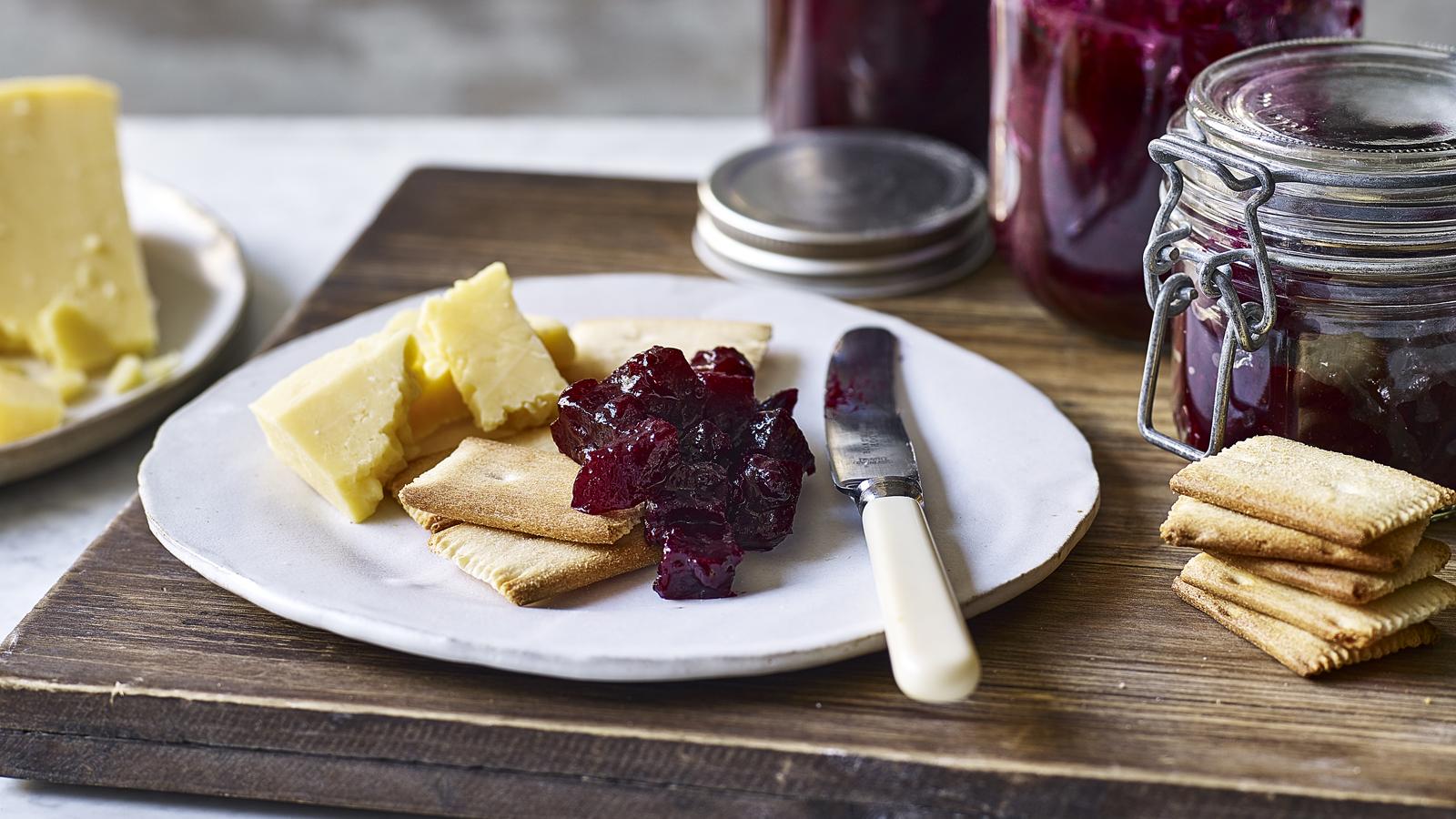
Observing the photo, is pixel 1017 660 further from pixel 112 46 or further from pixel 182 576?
pixel 112 46

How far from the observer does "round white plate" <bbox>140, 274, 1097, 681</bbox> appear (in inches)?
43.9

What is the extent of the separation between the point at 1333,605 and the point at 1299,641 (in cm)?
4

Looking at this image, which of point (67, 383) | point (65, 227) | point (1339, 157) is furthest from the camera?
point (65, 227)

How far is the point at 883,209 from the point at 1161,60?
544mm


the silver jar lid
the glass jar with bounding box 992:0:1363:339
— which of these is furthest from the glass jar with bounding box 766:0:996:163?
the glass jar with bounding box 992:0:1363:339

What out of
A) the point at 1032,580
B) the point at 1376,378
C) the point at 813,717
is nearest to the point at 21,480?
the point at 813,717

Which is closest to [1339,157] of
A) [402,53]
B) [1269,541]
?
[1269,541]

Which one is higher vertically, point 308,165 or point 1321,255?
point 1321,255

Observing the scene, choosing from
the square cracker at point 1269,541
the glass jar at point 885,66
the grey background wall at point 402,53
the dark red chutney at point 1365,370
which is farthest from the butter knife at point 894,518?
the grey background wall at point 402,53

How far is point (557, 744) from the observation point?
3.55ft

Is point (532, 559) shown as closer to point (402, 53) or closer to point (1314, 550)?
point (1314, 550)

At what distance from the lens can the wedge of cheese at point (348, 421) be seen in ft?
4.30

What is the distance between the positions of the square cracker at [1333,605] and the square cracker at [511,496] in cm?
53

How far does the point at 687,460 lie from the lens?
129cm
